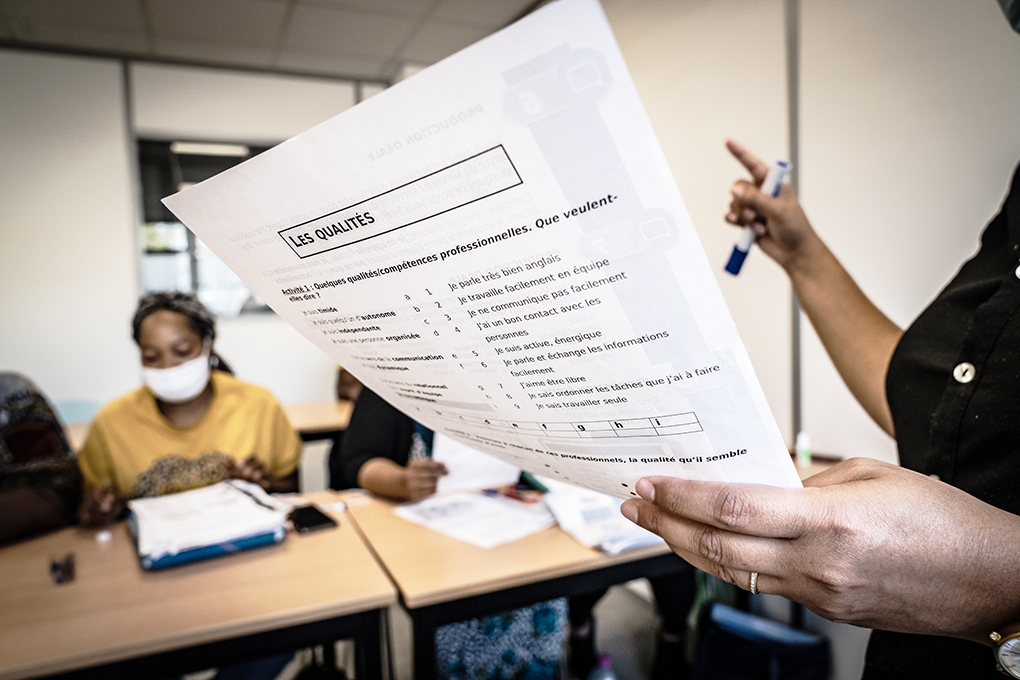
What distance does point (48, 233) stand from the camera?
3721 mm

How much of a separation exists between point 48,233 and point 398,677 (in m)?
3.55

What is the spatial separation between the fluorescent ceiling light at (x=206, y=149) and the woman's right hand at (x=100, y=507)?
3379mm

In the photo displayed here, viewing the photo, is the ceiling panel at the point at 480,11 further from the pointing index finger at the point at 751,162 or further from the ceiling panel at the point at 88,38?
the pointing index finger at the point at 751,162

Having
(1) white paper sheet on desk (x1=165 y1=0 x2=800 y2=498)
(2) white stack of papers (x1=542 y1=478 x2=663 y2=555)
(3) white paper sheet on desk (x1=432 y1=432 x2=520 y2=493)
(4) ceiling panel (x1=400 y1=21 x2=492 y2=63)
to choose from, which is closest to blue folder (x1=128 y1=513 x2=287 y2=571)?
(3) white paper sheet on desk (x1=432 y1=432 x2=520 y2=493)

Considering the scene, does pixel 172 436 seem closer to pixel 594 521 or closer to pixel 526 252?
pixel 594 521

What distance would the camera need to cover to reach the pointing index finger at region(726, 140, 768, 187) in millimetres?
960

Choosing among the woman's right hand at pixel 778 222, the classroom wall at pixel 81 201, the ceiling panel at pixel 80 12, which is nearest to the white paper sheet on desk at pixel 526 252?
the woman's right hand at pixel 778 222

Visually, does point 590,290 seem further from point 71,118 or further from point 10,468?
point 71,118

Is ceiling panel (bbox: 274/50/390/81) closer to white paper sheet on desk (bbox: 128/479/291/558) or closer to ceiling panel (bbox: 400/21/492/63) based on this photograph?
ceiling panel (bbox: 400/21/492/63)

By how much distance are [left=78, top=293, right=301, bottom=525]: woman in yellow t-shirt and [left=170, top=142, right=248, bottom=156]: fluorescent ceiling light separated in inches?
110

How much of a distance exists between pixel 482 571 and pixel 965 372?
0.88 m

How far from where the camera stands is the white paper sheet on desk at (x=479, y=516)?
1348 millimetres

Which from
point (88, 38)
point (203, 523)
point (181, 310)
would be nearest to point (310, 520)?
point (203, 523)

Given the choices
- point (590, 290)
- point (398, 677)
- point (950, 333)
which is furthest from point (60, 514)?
point (950, 333)
